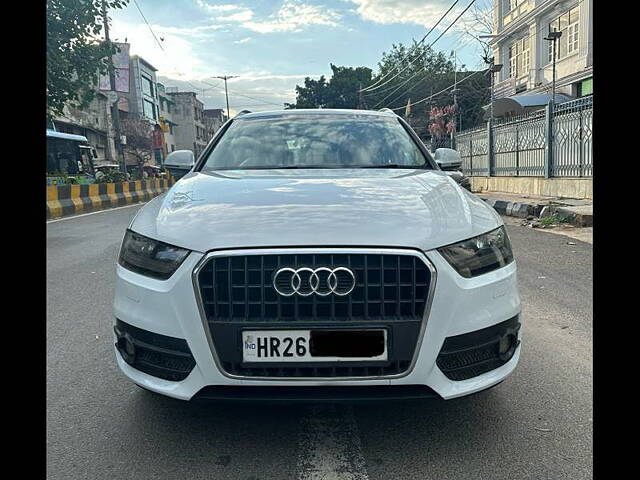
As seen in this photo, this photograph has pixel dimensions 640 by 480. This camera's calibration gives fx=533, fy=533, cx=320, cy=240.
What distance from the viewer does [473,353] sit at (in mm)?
2096

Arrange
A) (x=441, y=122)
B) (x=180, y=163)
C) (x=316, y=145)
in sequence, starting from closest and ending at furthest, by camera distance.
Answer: (x=316, y=145) → (x=180, y=163) → (x=441, y=122)

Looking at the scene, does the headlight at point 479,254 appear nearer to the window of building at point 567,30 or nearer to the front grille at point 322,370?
the front grille at point 322,370

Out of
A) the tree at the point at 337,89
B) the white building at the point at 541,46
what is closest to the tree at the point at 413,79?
the tree at the point at 337,89

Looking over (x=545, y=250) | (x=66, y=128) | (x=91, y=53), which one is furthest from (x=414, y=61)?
(x=545, y=250)

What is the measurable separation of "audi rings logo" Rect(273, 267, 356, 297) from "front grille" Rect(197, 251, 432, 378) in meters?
0.02

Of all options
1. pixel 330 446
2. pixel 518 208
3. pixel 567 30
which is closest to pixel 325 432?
pixel 330 446

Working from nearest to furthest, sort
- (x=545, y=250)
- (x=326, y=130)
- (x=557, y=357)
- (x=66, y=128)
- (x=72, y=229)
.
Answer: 1. (x=557, y=357)
2. (x=326, y=130)
3. (x=545, y=250)
4. (x=72, y=229)
5. (x=66, y=128)

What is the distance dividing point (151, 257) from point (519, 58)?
29.8 meters

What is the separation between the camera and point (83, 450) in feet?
7.26

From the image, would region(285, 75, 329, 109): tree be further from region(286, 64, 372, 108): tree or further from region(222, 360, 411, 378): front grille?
region(222, 360, 411, 378): front grille

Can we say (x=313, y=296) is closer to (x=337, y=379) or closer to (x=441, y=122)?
(x=337, y=379)

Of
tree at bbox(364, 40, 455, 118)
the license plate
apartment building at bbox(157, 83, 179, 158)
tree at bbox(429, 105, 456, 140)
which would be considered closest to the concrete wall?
the license plate

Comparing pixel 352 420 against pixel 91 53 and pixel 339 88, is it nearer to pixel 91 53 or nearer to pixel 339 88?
pixel 91 53

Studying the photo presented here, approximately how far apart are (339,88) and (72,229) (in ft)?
154
